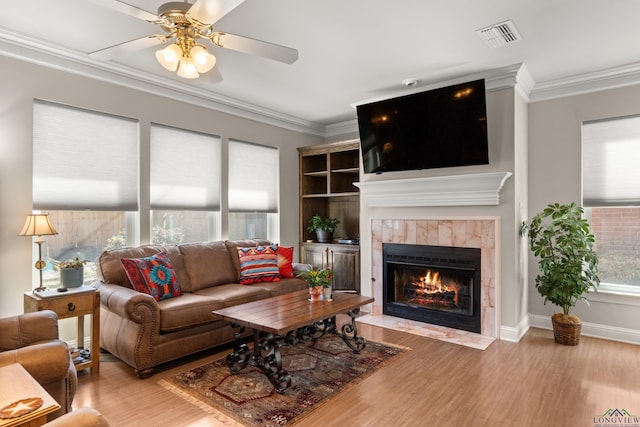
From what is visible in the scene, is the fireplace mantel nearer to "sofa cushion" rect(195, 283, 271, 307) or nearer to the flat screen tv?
the flat screen tv

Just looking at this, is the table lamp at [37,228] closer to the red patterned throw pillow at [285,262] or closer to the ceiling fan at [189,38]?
the ceiling fan at [189,38]

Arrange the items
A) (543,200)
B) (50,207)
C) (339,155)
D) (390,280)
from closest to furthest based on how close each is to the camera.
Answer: (50,207), (543,200), (390,280), (339,155)

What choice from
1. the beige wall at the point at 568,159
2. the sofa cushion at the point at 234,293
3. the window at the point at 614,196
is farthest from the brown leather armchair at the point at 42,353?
the window at the point at 614,196

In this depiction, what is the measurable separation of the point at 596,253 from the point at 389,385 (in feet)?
8.88

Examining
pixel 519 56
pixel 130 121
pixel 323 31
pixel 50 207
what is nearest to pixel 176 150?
pixel 130 121

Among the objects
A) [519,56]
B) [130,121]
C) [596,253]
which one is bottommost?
[596,253]

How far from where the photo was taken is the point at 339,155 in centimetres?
554

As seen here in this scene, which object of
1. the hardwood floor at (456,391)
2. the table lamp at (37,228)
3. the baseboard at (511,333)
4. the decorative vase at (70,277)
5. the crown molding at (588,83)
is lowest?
the hardwood floor at (456,391)

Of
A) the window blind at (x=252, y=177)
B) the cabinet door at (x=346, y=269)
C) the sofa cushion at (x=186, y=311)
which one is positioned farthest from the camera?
the cabinet door at (x=346, y=269)

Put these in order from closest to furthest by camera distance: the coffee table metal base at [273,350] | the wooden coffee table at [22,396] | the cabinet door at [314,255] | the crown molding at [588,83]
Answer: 1. the wooden coffee table at [22,396]
2. the coffee table metal base at [273,350]
3. the crown molding at [588,83]
4. the cabinet door at [314,255]

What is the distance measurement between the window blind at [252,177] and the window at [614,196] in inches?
150

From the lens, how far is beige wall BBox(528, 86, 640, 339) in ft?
11.9

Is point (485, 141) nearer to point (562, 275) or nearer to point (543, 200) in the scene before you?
point (543, 200)

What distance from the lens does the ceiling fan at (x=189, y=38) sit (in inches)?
71.9
